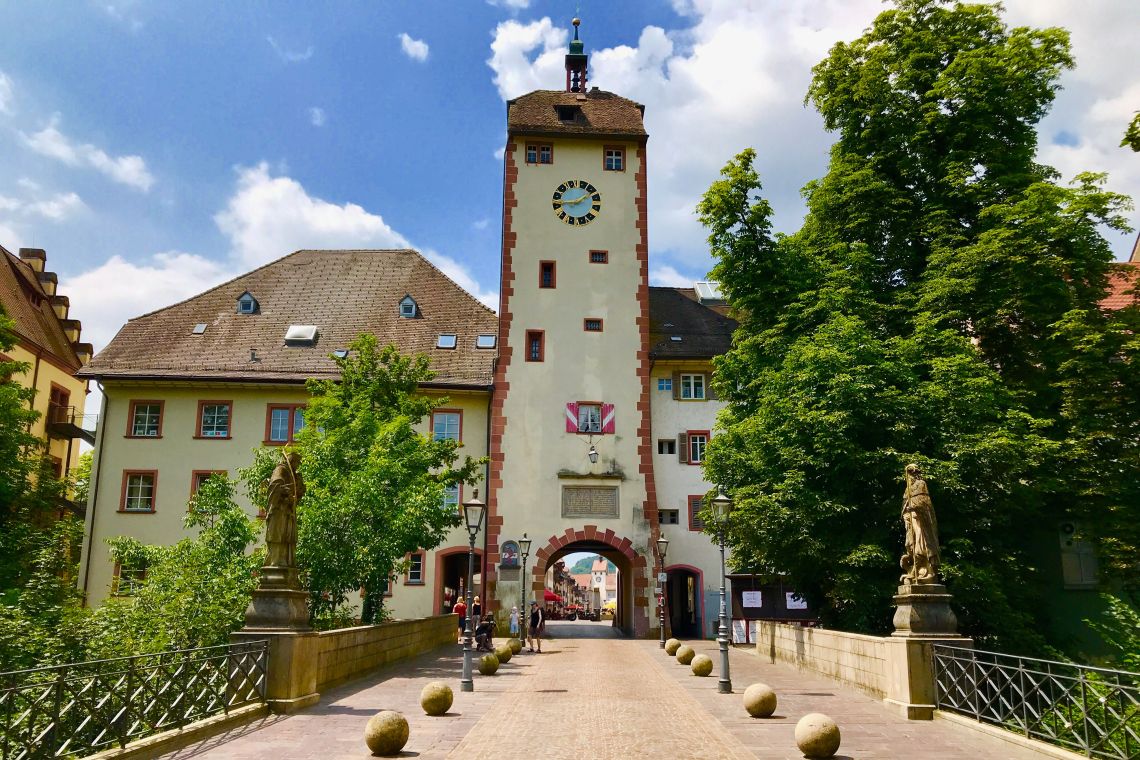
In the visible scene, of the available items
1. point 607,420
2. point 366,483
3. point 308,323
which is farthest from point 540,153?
point 366,483

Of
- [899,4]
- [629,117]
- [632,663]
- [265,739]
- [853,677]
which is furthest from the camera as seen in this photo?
[629,117]

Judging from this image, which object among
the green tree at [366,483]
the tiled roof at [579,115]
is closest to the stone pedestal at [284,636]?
the green tree at [366,483]

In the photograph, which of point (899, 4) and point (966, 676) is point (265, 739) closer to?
point (966, 676)

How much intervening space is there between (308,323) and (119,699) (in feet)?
99.0

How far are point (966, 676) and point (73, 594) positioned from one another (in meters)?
21.3

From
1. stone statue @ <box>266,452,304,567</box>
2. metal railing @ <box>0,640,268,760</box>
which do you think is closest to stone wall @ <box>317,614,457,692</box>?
stone statue @ <box>266,452,304,567</box>

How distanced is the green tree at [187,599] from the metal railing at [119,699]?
3.18 metres

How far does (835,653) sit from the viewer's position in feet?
58.4

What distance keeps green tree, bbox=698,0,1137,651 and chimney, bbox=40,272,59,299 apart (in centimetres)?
3593

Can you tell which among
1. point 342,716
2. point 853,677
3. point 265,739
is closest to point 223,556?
point 342,716

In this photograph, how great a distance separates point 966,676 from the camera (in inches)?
482

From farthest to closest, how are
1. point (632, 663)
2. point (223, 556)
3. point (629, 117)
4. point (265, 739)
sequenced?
point (629, 117) < point (632, 663) < point (223, 556) < point (265, 739)

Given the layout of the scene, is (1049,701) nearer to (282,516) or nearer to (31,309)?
(282,516)

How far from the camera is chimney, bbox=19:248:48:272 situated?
153 feet
